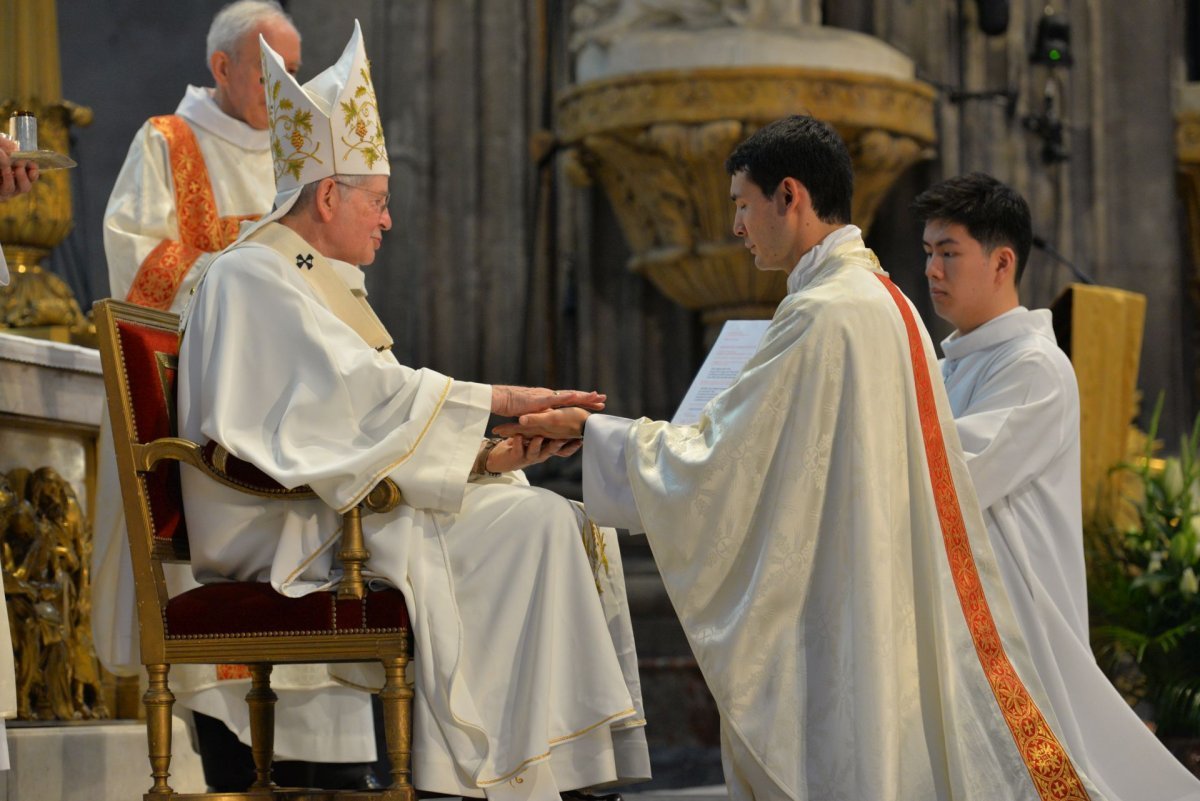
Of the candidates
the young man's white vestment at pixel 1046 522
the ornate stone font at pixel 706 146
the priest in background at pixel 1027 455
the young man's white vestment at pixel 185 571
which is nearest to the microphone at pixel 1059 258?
the ornate stone font at pixel 706 146

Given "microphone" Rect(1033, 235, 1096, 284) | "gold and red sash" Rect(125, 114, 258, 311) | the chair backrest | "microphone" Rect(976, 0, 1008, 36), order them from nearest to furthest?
1. the chair backrest
2. "gold and red sash" Rect(125, 114, 258, 311)
3. "microphone" Rect(1033, 235, 1096, 284)
4. "microphone" Rect(976, 0, 1008, 36)

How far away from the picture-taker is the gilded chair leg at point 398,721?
3.63 meters

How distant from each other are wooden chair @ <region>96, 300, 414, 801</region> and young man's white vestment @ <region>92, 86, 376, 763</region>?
48 cm

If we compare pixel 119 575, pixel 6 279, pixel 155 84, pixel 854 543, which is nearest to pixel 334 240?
pixel 6 279

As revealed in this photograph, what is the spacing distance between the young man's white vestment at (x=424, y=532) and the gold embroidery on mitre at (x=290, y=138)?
23 centimetres

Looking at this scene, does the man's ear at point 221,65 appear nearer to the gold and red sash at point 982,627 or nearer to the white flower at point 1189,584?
the gold and red sash at point 982,627

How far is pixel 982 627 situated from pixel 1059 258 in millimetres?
3790

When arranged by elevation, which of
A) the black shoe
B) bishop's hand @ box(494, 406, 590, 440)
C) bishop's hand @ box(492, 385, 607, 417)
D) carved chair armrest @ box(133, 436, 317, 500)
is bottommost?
the black shoe

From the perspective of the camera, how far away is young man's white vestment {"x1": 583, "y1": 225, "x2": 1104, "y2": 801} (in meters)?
3.62

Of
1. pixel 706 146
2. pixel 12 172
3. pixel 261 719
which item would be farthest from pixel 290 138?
pixel 706 146

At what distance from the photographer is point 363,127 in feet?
13.3

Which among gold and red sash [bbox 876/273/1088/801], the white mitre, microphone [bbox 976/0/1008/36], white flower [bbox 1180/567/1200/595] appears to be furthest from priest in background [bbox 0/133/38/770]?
microphone [bbox 976/0/1008/36]

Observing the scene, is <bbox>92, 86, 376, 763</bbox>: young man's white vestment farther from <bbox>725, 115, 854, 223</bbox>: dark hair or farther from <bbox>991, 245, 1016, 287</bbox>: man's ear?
<bbox>991, 245, 1016, 287</bbox>: man's ear

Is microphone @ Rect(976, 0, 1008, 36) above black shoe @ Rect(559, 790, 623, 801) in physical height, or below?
above
